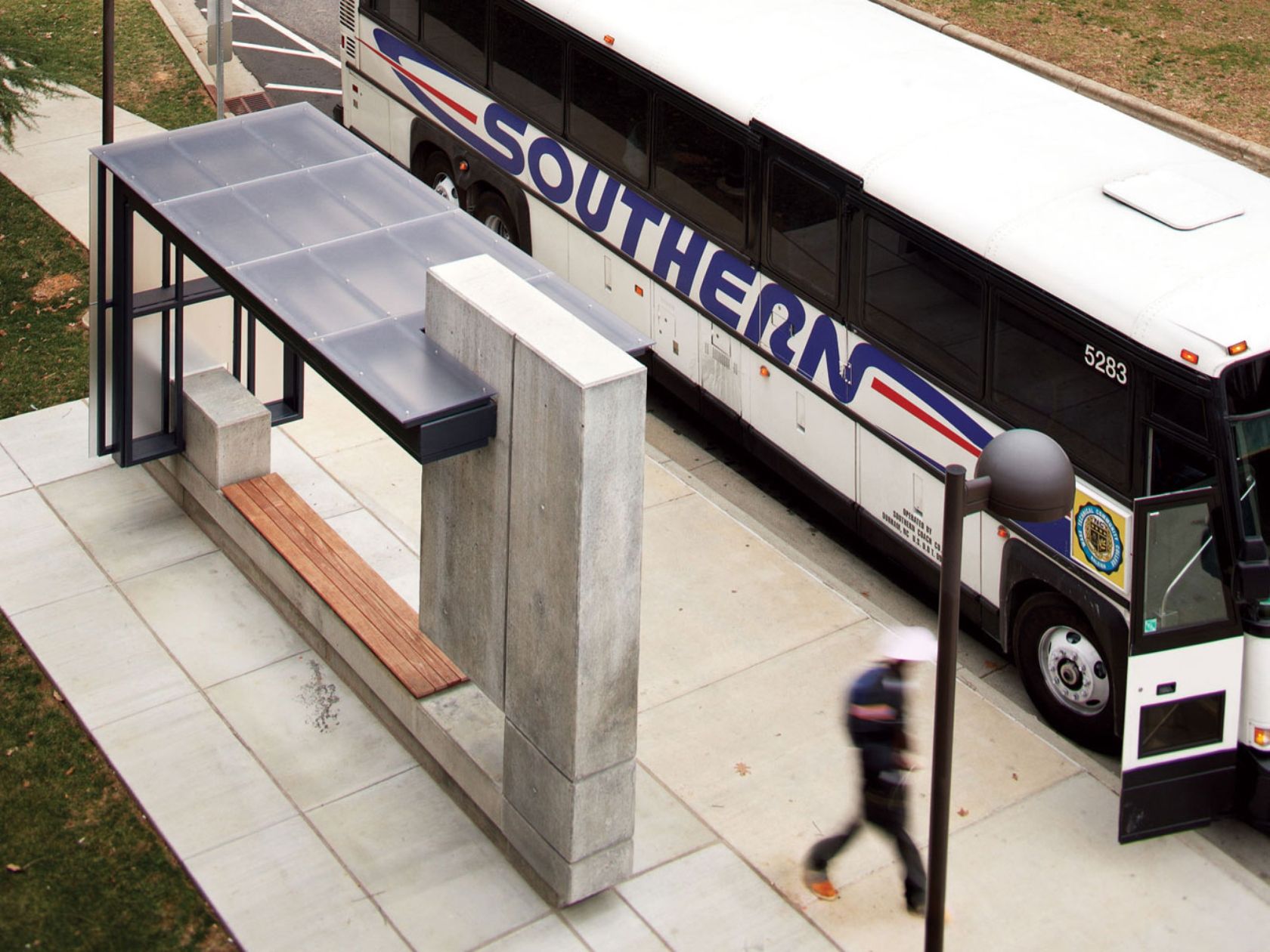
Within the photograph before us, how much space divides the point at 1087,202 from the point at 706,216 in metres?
3.16

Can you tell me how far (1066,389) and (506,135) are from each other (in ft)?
20.5

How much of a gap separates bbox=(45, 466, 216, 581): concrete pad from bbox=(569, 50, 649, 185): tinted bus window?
4.01 meters

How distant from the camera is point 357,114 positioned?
647 inches

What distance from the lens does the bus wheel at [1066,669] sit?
9.55 metres

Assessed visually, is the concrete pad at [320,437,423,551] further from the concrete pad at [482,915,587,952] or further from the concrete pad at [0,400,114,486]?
the concrete pad at [482,915,587,952]

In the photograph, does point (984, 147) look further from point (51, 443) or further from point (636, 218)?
point (51, 443)

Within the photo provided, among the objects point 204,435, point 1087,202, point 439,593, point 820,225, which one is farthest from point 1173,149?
point 204,435

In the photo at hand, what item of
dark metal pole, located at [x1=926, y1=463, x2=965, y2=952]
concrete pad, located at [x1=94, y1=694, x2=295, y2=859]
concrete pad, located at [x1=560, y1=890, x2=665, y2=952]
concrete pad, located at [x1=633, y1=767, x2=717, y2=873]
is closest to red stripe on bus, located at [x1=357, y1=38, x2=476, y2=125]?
concrete pad, located at [x1=94, y1=694, x2=295, y2=859]

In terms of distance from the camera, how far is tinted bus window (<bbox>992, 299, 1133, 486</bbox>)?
8906 millimetres

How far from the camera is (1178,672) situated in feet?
27.9

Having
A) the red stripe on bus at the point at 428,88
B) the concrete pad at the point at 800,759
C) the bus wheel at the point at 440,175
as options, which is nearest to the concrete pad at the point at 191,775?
the concrete pad at the point at 800,759

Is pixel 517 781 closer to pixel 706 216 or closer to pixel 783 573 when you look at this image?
pixel 783 573

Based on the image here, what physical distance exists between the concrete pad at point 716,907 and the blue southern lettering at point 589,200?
560cm

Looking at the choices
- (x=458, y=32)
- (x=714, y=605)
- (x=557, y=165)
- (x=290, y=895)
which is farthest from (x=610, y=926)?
(x=458, y=32)
